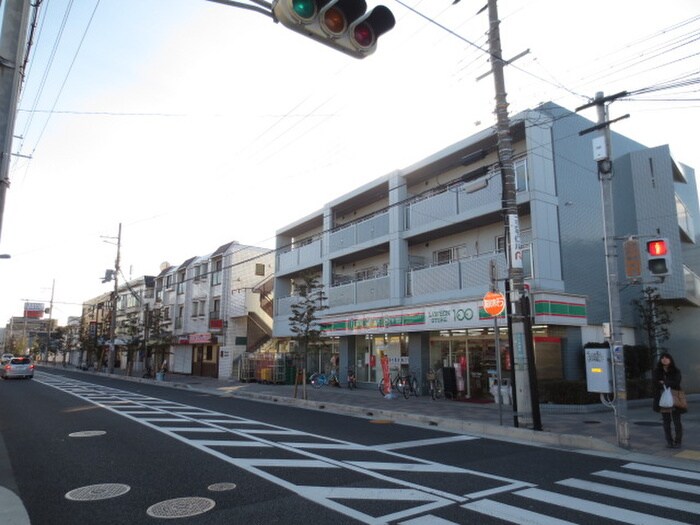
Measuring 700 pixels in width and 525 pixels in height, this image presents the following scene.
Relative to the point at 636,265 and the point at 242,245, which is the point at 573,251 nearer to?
the point at 636,265

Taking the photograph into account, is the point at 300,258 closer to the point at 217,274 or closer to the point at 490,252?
the point at 217,274

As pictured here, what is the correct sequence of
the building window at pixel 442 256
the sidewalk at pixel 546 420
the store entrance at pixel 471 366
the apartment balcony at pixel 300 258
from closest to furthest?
the sidewalk at pixel 546 420 → the store entrance at pixel 471 366 → the building window at pixel 442 256 → the apartment balcony at pixel 300 258

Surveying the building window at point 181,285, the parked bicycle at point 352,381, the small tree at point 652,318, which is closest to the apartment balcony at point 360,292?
the parked bicycle at point 352,381

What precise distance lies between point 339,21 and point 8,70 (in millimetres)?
3844

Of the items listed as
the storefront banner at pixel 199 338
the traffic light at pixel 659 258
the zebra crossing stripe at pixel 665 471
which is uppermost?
the traffic light at pixel 659 258

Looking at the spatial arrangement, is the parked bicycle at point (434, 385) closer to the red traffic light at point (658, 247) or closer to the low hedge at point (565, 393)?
the low hedge at point (565, 393)

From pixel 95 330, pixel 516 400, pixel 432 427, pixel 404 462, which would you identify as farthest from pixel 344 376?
pixel 95 330

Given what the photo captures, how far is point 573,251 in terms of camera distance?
17.3 meters

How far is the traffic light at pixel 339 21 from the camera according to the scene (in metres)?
3.92

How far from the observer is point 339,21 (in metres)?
4.15

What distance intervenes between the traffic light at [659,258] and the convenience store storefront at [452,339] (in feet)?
15.8

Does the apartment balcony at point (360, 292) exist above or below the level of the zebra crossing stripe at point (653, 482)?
above

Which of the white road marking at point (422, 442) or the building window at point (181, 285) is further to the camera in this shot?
the building window at point (181, 285)

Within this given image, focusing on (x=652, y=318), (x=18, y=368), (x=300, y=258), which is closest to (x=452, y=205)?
(x=652, y=318)
